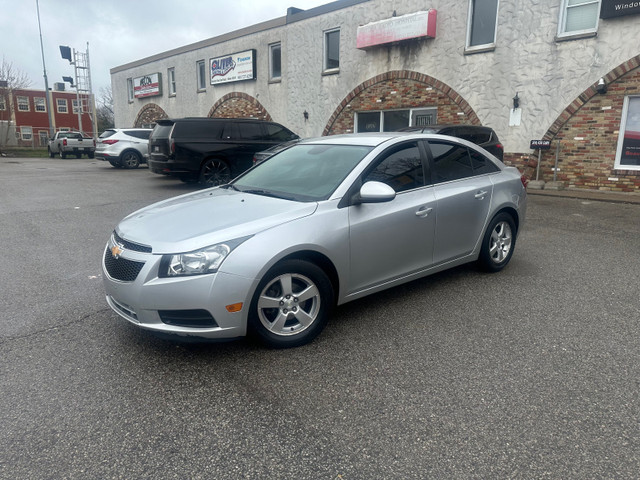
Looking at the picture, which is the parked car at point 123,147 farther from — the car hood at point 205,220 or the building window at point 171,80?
the car hood at point 205,220

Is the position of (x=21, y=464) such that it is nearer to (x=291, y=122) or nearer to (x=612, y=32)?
(x=612, y=32)

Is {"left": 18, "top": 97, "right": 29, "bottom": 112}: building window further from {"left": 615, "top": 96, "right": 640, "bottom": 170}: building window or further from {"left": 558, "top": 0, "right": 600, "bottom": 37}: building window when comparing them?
{"left": 615, "top": 96, "right": 640, "bottom": 170}: building window

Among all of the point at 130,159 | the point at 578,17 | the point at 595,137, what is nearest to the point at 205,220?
the point at 595,137

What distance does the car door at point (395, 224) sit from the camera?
3852 millimetres

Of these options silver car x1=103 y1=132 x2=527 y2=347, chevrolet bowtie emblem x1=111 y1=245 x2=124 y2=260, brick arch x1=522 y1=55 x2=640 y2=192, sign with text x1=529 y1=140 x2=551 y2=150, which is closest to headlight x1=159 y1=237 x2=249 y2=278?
silver car x1=103 y1=132 x2=527 y2=347

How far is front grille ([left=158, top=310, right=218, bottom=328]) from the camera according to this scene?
314 centimetres

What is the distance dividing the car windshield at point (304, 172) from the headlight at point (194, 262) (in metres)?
Answer: 0.95

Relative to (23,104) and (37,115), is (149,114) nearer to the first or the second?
(37,115)

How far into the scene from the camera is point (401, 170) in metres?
4.36

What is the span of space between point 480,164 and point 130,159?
1685 cm

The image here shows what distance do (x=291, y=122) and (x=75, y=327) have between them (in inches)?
649

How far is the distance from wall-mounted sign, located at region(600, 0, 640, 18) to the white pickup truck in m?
26.0

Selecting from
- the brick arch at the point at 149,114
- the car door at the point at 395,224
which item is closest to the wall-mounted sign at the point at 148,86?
the brick arch at the point at 149,114

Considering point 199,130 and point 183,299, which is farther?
point 199,130
